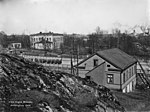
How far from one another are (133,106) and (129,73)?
867 centimetres

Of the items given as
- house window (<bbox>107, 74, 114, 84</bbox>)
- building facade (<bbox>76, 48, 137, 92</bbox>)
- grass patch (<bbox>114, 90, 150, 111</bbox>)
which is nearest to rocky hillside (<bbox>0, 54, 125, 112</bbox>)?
grass patch (<bbox>114, 90, 150, 111</bbox>)

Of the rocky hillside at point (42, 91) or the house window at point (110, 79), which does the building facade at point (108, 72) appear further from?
the rocky hillside at point (42, 91)

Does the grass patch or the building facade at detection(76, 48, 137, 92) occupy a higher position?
the building facade at detection(76, 48, 137, 92)

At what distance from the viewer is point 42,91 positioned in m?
6.39

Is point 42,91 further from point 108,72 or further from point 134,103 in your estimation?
point 108,72

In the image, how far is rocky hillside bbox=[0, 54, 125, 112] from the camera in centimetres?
559

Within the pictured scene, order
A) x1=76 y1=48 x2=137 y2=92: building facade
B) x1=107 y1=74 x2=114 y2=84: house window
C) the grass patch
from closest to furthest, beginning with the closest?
the grass patch < x1=76 y1=48 x2=137 y2=92: building facade < x1=107 y1=74 x2=114 y2=84: house window

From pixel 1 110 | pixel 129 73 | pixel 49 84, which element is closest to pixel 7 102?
pixel 1 110

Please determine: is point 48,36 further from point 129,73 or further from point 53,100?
point 53,100

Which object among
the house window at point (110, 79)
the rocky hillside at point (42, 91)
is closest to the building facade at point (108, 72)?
the house window at point (110, 79)

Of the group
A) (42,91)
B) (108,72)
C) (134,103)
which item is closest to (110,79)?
(108,72)

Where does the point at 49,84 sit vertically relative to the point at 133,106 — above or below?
above

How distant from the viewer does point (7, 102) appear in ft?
17.7

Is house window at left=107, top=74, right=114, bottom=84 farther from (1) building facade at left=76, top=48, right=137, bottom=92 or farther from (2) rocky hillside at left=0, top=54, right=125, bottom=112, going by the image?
(2) rocky hillside at left=0, top=54, right=125, bottom=112
